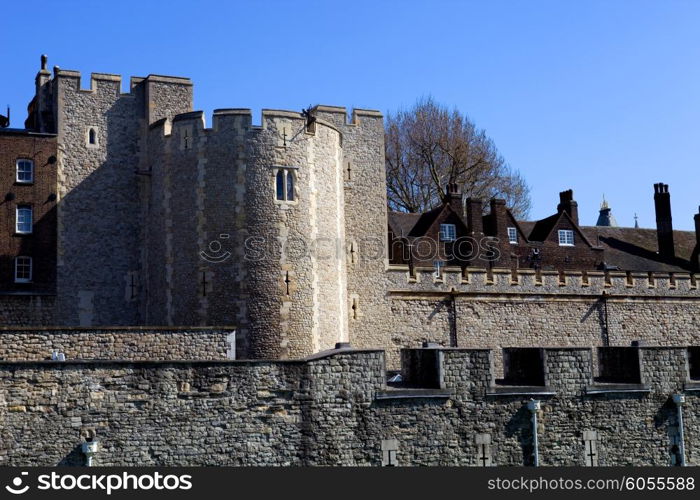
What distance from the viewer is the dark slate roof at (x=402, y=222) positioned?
131ft

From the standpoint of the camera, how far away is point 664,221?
44625 mm

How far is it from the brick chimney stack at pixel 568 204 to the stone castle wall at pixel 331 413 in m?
26.1

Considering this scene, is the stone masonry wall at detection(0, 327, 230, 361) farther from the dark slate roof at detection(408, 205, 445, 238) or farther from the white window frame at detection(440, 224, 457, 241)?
the white window frame at detection(440, 224, 457, 241)

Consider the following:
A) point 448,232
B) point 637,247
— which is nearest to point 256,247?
point 448,232

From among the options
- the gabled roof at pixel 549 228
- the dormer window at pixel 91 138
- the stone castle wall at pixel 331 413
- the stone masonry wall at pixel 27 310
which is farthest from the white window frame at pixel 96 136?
the gabled roof at pixel 549 228

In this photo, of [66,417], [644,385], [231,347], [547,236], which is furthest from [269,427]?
[547,236]

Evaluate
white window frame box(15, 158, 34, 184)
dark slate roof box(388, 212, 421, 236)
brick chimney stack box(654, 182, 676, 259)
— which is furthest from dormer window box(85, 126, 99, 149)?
brick chimney stack box(654, 182, 676, 259)

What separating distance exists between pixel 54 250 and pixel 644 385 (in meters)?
17.4

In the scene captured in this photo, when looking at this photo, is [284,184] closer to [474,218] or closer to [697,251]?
[474,218]

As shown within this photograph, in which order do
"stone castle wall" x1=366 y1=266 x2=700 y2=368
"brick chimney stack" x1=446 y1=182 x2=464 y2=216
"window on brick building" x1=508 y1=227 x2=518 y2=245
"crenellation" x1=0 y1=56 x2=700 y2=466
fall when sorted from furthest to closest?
"window on brick building" x1=508 y1=227 x2=518 y2=245 < "brick chimney stack" x1=446 y1=182 x2=464 y2=216 < "stone castle wall" x1=366 y1=266 x2=700 y2=368 < "crenellation" x1=0 y1=56 x2=700 y2=466

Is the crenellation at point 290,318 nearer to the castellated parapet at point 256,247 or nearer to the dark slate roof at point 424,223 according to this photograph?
the castellated parapet at point 256,247

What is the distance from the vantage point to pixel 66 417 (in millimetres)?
16828

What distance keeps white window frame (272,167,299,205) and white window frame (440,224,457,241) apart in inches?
556

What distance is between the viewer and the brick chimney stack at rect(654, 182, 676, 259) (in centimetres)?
4441
